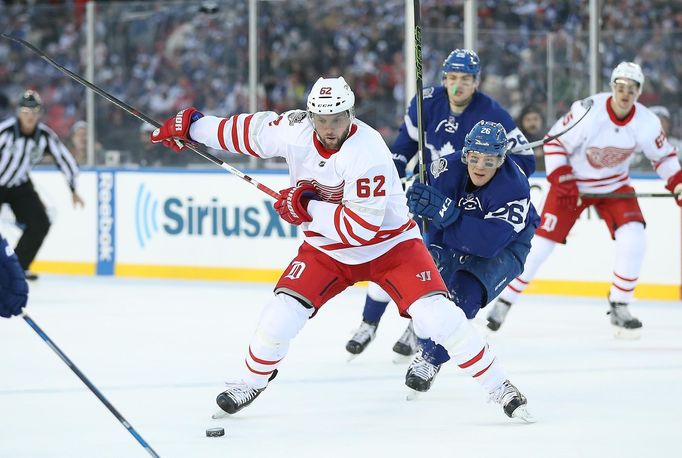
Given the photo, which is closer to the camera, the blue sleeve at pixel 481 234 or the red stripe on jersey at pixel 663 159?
the blue sleeve at pixel 481 234

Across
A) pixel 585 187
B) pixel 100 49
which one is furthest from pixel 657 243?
pixel 100 49

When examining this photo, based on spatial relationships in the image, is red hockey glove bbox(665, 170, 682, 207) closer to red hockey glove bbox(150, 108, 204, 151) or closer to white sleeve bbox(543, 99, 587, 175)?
white sleeve bbox(543, 99, 587, 175)

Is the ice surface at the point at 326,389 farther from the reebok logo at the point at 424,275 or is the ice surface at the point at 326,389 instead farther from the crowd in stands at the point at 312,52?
the crowd in stands at the point at 312,52

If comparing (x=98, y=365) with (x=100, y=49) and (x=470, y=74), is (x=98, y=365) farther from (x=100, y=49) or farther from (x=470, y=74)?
(x=100, y=49)

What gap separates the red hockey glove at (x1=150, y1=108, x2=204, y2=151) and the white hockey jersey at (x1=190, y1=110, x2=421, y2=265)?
0.03 meters

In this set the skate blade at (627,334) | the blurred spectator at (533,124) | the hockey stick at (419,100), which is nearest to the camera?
the hockey stick at (419,100)

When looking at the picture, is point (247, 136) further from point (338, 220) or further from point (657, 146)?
point (657, 146)

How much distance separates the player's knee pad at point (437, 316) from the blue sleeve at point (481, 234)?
466 millimetres

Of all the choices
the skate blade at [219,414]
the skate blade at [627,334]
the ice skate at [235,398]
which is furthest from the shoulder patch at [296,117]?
the skate blade at [627,334]

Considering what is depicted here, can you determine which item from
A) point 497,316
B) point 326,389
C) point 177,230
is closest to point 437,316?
point 326,389

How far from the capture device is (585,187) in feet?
20.5

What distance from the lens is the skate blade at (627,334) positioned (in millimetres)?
6059

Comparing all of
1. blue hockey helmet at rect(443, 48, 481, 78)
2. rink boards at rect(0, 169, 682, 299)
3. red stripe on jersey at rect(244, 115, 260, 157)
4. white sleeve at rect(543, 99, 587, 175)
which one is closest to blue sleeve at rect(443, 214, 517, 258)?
red stripe on jersey at rect(244, 115, 260, 157)

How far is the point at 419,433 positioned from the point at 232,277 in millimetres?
4432
